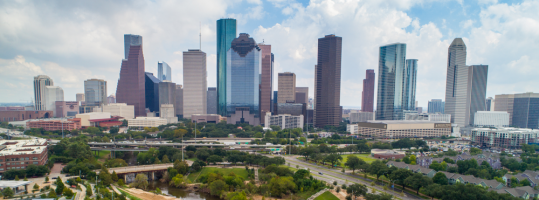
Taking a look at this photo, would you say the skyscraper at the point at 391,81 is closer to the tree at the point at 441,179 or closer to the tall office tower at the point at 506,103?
the tall office tower at the point at 506,103

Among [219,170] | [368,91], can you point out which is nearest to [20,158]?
[219,170]

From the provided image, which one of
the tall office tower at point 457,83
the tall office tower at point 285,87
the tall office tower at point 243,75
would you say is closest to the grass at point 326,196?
the tall office tower at point 243,75

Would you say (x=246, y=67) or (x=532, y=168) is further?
(x=246, y=67)

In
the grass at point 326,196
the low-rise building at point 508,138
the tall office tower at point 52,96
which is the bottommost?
the grass at point 326,196

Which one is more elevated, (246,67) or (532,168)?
(246,67)

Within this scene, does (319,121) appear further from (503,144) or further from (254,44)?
(503,144)

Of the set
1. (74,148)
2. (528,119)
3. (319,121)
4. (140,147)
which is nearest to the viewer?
(74,148)

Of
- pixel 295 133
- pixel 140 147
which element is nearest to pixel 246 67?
pixel 295 133

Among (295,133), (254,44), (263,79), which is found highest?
(254,44)
